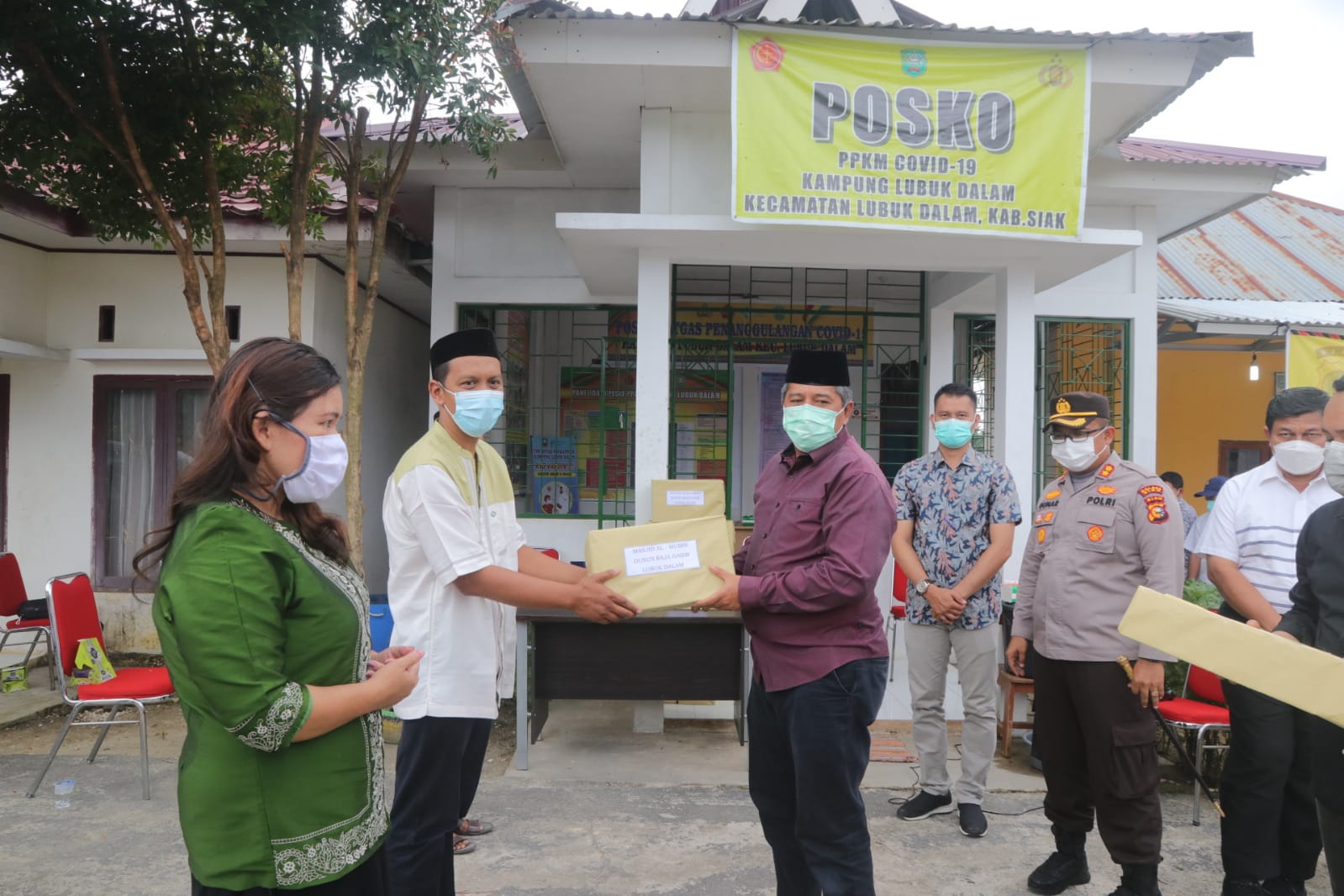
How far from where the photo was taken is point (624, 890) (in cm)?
353

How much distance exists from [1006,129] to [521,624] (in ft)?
13.6

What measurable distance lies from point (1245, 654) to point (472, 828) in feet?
10.6

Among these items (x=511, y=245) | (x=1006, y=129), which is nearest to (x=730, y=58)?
(x=1006, y=129)

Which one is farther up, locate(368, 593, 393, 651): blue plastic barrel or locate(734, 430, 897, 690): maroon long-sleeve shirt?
locate(734, 430, 897, 690): maroon long-sleeve shirt

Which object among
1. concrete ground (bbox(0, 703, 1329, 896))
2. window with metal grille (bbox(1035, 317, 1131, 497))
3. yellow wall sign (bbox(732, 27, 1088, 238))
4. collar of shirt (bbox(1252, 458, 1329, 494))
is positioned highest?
yellow wall sign (bbox(732, 27, 1088, 238))

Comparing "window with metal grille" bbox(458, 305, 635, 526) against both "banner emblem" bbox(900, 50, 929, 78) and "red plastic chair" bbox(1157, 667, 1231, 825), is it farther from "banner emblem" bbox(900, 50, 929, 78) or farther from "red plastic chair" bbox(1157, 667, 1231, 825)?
"red plastic chair" bbox(1157, 667, 1231, 825)

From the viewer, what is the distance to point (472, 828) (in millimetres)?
4055

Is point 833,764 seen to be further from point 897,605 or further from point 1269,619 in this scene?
point 897,605

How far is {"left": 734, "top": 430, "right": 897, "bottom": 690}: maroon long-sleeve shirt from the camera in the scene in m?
2.66

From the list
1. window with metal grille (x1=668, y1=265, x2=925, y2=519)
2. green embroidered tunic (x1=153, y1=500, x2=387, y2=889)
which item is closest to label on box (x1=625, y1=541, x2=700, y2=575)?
green embroidered tunic (x1=153, y1=500, x2=387, y2=889)

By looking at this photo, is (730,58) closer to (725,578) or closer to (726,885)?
(725,578)

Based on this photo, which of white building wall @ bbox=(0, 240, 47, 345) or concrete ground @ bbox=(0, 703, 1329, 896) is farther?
white building wall @ bbox=(0, 240, 47, 345)

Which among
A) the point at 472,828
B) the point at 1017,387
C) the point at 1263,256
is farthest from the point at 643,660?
the point at 1263,256

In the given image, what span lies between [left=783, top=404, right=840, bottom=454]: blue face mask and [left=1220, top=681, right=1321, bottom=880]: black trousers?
1.90 metres
